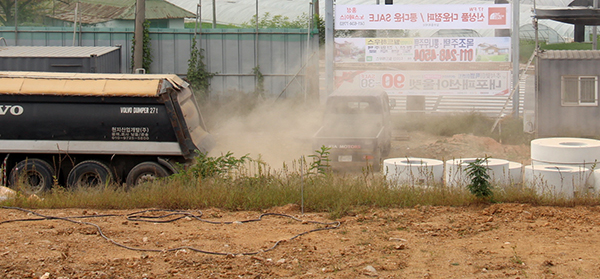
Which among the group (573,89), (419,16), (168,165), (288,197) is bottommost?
(288,197)

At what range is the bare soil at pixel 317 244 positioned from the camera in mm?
6207

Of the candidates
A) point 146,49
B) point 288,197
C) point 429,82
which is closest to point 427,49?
point 429,82

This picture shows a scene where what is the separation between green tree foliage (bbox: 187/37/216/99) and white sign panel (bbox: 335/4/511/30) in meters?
4.89

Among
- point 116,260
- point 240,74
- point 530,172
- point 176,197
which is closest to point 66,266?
point 116,260

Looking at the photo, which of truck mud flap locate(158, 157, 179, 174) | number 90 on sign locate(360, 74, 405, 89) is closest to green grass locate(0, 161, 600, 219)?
truck mud flap locate(158, 157, 179, 174)

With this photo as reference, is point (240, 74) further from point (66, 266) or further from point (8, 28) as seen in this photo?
point (66, 266)

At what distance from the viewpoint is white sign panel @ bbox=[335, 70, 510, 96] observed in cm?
2017

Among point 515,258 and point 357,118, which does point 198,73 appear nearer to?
point 357,118

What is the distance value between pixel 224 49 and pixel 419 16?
6818 millimetres

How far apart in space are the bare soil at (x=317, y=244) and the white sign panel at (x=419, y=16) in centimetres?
1197

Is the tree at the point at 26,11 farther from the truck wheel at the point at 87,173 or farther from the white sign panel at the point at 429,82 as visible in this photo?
the truck wheel at the point at 87,173

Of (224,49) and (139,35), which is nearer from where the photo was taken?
(139,35)

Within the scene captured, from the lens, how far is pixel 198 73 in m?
21.0

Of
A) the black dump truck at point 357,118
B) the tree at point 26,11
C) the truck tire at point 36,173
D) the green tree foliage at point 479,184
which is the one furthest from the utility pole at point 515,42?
the tree at point 26,11
